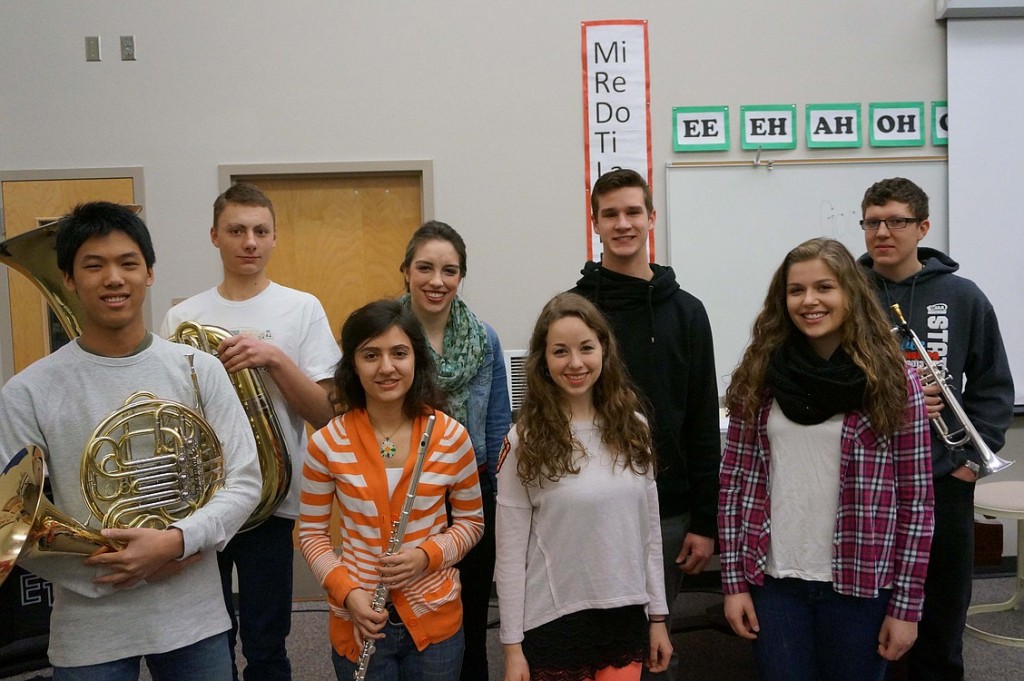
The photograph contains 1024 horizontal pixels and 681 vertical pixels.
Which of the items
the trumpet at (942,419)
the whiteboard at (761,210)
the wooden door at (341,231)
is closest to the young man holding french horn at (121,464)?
the trumpet at (942,419)

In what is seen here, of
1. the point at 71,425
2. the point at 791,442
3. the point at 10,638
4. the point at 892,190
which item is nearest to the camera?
the point at 71,425

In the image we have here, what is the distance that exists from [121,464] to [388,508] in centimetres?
55

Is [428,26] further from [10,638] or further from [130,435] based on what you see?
[10,638]

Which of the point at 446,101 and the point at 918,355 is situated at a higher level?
the point at 446,101

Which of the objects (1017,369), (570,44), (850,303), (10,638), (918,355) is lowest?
(10,638)

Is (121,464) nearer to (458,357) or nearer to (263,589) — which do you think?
(263,589)

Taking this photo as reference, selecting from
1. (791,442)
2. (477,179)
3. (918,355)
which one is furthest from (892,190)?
(477,179)

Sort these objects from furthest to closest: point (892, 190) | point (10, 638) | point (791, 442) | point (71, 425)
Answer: point (892, 190) → point (10, 638) → point (791, 442) → point (71, 425)

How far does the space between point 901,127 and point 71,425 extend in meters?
3.80

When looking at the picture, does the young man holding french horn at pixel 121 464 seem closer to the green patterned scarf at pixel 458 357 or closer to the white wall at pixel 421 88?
the green patterned scarf at pixel 458 357

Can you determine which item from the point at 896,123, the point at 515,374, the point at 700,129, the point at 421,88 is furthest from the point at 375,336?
the point at 896,123

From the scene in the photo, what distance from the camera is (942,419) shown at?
2.16 metres

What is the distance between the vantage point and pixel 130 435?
1447mm

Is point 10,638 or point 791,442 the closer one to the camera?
point 791,442
